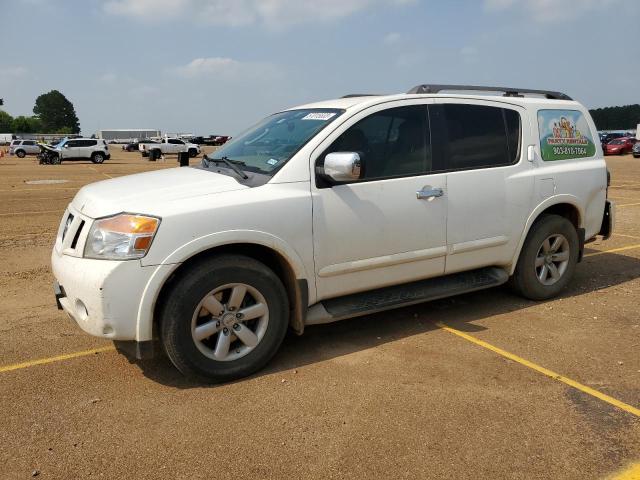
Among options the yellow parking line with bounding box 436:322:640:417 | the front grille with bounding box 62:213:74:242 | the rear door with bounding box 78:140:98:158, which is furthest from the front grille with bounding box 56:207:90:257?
the rear door with bounding box 78:140:98:158

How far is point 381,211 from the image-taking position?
3943 millimetres

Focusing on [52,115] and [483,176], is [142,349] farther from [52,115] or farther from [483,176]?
[52,115]

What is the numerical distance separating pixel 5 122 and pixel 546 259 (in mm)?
158375

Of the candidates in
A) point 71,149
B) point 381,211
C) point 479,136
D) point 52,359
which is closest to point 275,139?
point 381,211

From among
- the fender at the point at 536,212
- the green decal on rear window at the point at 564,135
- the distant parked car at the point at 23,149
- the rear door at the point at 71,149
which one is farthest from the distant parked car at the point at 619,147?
the distant parked car at the point at 23,149

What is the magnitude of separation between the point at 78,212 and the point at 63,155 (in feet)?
114

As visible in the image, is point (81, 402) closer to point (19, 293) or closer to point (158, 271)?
point (158, 271)

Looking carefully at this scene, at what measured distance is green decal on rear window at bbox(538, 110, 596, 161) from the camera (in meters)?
4.93

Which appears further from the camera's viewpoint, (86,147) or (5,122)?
(5,122)

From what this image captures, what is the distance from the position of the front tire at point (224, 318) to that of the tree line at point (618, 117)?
457 feet

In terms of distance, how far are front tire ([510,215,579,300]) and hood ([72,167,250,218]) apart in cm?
281

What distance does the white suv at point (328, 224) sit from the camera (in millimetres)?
3291

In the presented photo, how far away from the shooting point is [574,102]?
529 cm

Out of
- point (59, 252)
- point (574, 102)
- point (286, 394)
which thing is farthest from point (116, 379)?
point (574, 102)
